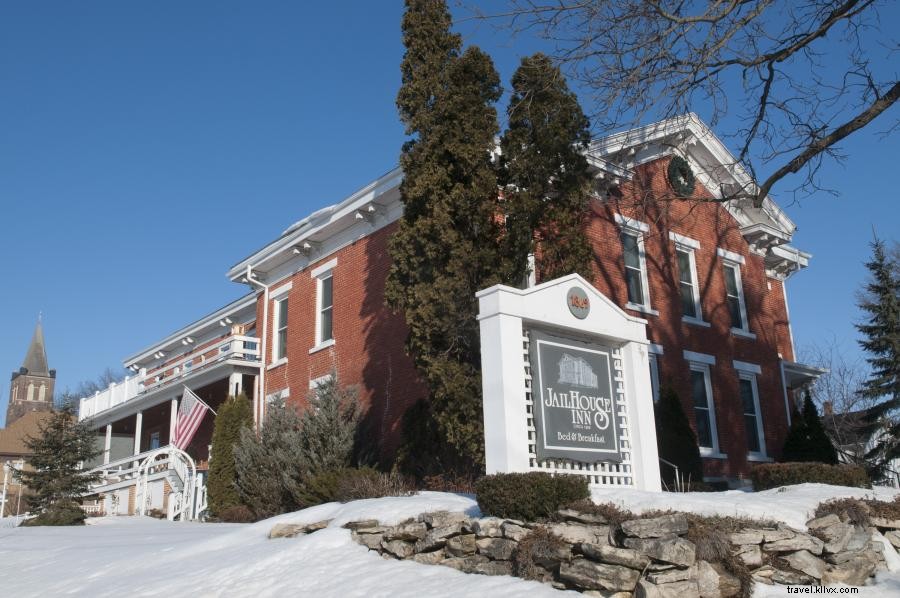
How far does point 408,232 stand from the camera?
16188mm

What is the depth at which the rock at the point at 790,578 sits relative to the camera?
883 centimetres

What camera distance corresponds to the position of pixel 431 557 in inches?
382

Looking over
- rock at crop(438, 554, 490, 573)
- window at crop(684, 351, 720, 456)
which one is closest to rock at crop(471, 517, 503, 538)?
rock at crop(438, 554, 490, 573)

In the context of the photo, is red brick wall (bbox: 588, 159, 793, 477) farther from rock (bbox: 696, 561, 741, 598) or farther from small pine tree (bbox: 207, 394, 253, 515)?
rock (bbox: 696, 561, 741, 598)

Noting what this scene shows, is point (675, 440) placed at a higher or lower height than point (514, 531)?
higher

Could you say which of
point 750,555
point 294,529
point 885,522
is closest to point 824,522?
point 885,522

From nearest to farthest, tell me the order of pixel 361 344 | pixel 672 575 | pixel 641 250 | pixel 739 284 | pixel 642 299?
pixel 672 575, pixel 361 344, pixel 642 299, pixel 641 250, pixel 739 284

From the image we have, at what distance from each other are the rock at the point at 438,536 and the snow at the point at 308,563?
30 cm

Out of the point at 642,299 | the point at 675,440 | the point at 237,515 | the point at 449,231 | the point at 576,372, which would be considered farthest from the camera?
the point at 642,299

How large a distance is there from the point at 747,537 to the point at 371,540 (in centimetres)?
428

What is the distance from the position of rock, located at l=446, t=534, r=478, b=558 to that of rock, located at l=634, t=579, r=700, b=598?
2.05 m

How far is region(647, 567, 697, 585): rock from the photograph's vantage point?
802 cm

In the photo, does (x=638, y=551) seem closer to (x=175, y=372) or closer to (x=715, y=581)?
(x=715, y=581)

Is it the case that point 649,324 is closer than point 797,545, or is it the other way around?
point 797,545
